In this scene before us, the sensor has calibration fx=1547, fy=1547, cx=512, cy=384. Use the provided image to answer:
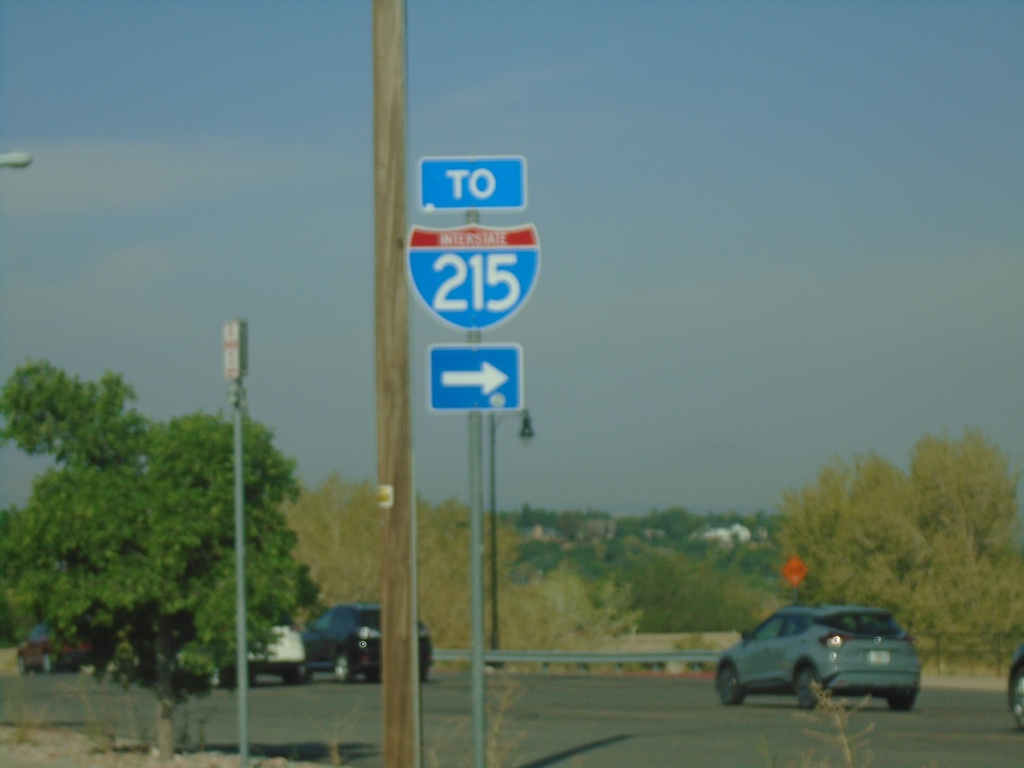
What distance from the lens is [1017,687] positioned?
18.2m

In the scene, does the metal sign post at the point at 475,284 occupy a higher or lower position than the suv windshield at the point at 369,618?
higher

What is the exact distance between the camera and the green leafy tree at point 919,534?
4497 cm

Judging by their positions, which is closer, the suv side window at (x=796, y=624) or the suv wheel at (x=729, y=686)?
the suv side window at (x=796, y=624)

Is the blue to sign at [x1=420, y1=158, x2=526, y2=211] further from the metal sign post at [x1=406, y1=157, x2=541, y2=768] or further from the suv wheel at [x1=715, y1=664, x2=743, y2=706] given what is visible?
the suv wheel at [x1=715, y1=664, x2=743, y2=706]

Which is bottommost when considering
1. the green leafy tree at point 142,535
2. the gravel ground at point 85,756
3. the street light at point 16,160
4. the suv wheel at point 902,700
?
the suv wheel at point 902,700

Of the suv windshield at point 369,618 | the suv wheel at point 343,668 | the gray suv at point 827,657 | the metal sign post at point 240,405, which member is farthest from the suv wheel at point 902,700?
the metal sign post at point 240,405

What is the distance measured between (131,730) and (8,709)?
4502 mm

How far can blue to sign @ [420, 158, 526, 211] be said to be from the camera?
8734 millimetres

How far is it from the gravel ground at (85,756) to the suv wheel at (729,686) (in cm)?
1138

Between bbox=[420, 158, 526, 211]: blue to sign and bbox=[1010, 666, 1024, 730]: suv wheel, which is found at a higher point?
bbox=[420, 158, 526, 211]: blue to sign

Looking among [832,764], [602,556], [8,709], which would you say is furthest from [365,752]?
[602,556]

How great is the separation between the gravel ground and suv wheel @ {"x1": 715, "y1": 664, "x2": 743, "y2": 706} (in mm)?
11379

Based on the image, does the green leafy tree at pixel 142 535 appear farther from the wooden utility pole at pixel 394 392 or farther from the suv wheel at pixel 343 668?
the suv wheel at pixel 343 668

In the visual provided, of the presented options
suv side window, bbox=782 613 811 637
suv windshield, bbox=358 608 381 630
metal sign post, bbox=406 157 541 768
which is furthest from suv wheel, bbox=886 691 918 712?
metal sign post, bbox=406 157 541 768
